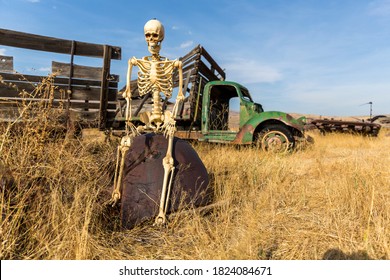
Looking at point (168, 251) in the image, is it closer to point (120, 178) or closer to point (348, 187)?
point (120, 178)

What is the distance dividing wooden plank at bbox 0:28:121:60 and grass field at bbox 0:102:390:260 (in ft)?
12.0

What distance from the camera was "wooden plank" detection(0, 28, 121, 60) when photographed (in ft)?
18.9

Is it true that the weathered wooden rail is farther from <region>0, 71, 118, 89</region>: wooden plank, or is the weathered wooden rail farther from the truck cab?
the truck cab

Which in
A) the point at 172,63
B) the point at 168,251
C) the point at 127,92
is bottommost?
the point at 168,251

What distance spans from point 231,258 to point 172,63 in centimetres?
204

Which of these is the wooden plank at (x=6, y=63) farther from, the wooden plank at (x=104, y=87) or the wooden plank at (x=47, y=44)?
the wooden plank at (x=104, y=87)

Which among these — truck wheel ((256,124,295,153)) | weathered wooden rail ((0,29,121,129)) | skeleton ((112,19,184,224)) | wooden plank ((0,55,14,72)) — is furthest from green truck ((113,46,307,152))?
skeleton ((112,19,184,224))

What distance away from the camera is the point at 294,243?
2.41 meters

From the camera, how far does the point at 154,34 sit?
291 cm

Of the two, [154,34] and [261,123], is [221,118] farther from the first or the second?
[154,34]

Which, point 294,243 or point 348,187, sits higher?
point 348,187

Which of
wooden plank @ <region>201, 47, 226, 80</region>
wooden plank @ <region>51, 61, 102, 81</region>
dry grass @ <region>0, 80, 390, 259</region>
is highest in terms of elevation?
wooden plank @ <region>201, 47, 226, 80</region>

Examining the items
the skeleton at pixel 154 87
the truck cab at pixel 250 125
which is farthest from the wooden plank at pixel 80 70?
the skeleton at pixel 154 87

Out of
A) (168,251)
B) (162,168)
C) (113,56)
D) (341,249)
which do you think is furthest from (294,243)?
(113,56)
